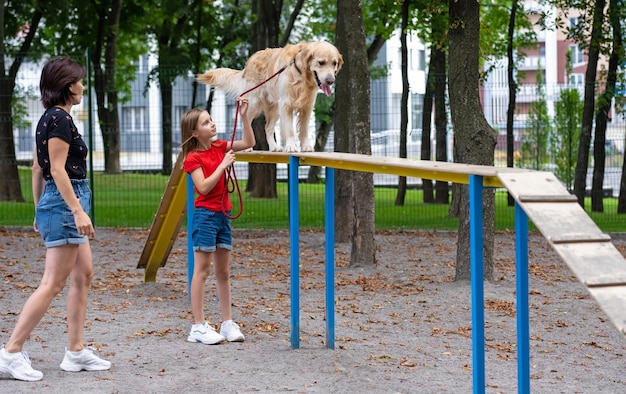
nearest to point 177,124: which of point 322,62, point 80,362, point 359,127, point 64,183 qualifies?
point 359,127

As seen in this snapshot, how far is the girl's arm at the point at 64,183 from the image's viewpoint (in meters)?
5.30

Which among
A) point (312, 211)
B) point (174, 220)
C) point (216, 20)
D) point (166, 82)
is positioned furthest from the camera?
point (216, 20)

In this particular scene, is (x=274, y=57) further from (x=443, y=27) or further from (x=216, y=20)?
(x=216, y=20)

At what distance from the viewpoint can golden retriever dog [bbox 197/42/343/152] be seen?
23.0 ft

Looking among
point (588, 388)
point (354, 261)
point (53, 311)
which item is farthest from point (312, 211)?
point (588, 388)

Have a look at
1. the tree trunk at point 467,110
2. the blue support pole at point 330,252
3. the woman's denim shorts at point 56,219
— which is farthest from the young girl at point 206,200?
the tree trunk at point 467,110

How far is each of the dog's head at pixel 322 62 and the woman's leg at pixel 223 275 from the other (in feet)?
4.54

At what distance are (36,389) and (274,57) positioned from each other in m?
3.37

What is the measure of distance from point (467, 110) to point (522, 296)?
5.83 metres

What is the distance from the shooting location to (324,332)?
25.0ft

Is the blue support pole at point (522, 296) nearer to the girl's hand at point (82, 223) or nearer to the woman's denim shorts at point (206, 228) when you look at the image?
the girl's hand at point (82, 223)

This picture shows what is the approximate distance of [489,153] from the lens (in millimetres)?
9648

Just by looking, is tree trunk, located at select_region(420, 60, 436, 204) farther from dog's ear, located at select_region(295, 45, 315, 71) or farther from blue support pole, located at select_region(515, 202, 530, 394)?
blue support pole, located at select_region(515, 202, 530, 394)

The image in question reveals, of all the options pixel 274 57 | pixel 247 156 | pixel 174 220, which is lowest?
pixel 174 220
